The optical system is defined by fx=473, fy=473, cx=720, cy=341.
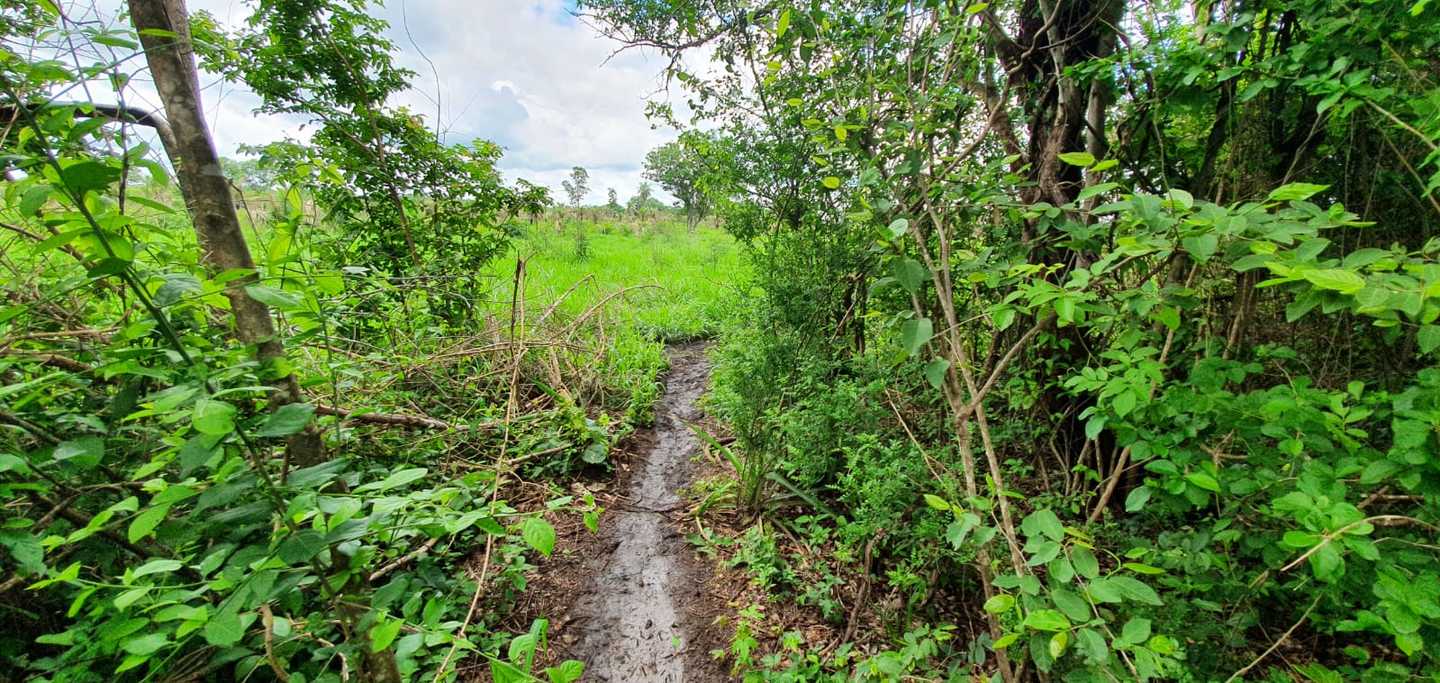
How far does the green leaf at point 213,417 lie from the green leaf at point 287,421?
0.12m

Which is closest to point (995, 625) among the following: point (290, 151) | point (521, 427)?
point (521, 427)

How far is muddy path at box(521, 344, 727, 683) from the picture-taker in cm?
219

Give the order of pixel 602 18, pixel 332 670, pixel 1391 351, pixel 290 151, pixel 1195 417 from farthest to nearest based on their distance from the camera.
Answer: pixel 602 18 < pixel 290 151 < pixel 1391 351 < pixel 332 670 < pixel 1195 417

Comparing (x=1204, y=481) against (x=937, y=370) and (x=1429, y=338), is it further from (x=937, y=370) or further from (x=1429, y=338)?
(x=937, y=370)

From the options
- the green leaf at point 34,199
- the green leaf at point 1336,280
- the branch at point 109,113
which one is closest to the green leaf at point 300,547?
the green leaf at point 34,199

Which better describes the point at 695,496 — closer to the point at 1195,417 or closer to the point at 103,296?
the point at 1195,417

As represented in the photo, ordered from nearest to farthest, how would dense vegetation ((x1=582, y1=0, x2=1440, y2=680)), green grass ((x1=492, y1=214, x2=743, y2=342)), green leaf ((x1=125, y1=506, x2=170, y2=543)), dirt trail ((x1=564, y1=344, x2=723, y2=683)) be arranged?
green leaf ((x1=125, y1=506, x2=170, y2=543)) → dense vegetation ((x1=582, y1=0, x2=1440, y2=680)) → dirt trail ((x1=564, y1=344, x2=723, y2=683)) → green grass ((x1=492, y1=214, x2=743, y2=342))

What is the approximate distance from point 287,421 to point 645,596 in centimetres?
208

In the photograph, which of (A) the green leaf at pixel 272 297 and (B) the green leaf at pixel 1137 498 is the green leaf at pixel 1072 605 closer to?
(B) the green leaf at pixel 1137 498

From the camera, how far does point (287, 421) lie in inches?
36.6

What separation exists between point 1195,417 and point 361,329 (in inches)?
162

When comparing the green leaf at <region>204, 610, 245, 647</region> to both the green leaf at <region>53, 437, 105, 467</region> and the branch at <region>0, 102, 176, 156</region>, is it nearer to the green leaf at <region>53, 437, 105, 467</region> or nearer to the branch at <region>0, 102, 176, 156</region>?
the green leaf at <region>53, 437, 105, 467</region>

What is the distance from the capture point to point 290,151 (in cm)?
305

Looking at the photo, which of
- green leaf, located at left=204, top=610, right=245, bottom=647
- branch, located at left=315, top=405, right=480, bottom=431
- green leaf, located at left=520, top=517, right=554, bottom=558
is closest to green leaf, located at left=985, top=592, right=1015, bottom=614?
green leaf, located at left=520, top=517, right=554, bottom=558
